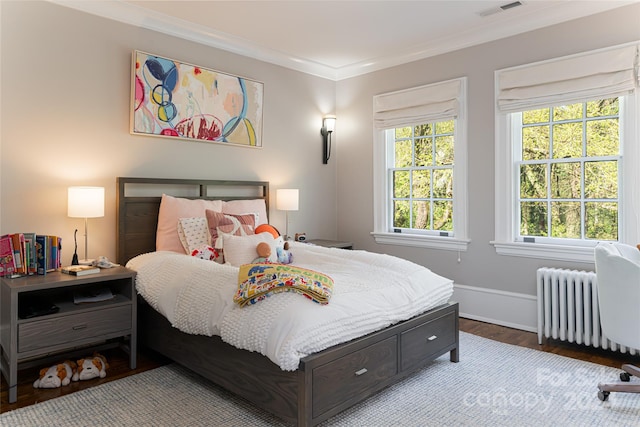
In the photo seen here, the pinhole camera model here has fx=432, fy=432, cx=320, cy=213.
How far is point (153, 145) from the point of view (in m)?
3.57

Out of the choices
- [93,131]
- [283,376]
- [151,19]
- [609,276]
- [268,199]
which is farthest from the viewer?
[268,199]

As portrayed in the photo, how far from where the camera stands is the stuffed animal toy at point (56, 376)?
2.58 metres

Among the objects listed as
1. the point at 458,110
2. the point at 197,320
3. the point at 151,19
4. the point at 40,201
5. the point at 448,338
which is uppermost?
the point at 151,19

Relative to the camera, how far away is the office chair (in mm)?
2227

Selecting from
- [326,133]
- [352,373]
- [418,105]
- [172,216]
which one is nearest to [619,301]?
[352,373]

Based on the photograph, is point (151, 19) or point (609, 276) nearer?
point (609, 276)

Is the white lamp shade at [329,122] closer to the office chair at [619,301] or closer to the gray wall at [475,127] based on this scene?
the gray wall at [475,127]

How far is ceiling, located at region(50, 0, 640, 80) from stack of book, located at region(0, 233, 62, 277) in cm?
168

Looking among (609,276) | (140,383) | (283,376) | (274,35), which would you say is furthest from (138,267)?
(609,276)

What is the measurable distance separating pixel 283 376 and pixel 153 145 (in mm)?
2390

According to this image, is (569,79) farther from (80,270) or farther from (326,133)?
(80,270)

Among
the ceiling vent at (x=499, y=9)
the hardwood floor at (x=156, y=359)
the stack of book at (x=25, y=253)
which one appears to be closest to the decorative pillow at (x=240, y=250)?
the hardwood floor at (x=156, y=359)

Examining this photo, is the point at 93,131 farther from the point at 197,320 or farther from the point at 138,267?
the point at 197,320

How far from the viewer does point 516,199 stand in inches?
149
